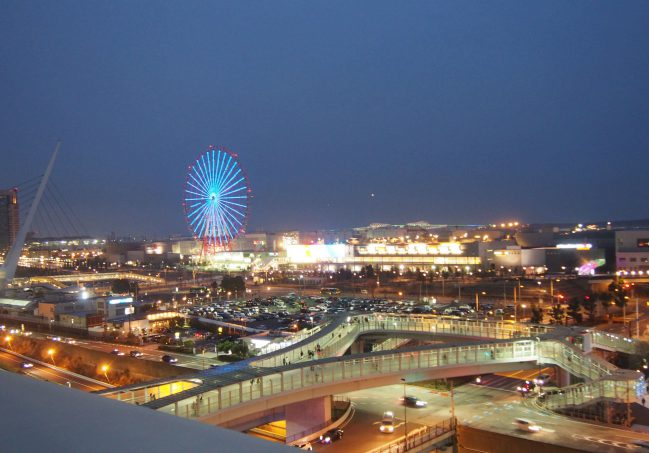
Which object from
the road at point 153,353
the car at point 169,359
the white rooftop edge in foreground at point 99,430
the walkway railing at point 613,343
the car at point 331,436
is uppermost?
the white rooftop edge in foreground at point 99,430

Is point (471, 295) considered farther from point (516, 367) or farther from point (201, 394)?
point (201, 394)

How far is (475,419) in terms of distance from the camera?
7.29 m

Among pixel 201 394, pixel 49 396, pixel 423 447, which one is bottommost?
pixel 423 447

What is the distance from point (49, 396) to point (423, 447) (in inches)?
240

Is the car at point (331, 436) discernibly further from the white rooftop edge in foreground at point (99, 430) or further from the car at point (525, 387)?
the white rooftop edge in foreground at point (99, 430)

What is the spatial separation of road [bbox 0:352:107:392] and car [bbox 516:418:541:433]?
6943 mm

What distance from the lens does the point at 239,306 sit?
1919 centimetres

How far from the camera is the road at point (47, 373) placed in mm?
9941

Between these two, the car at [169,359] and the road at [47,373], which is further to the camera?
the car at [169,359]

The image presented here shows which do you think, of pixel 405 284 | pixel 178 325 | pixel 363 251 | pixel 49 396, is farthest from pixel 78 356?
pixel 363 251

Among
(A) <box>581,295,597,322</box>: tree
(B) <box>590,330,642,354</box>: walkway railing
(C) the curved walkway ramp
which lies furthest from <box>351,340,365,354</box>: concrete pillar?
(A) <box>581,295,597,322</box>: tree

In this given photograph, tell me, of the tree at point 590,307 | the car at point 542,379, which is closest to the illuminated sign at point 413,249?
the tree at point 590,307

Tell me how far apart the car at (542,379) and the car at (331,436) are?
12.2ft

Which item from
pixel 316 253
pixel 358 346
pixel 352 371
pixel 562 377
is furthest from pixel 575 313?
pixel 316 253
